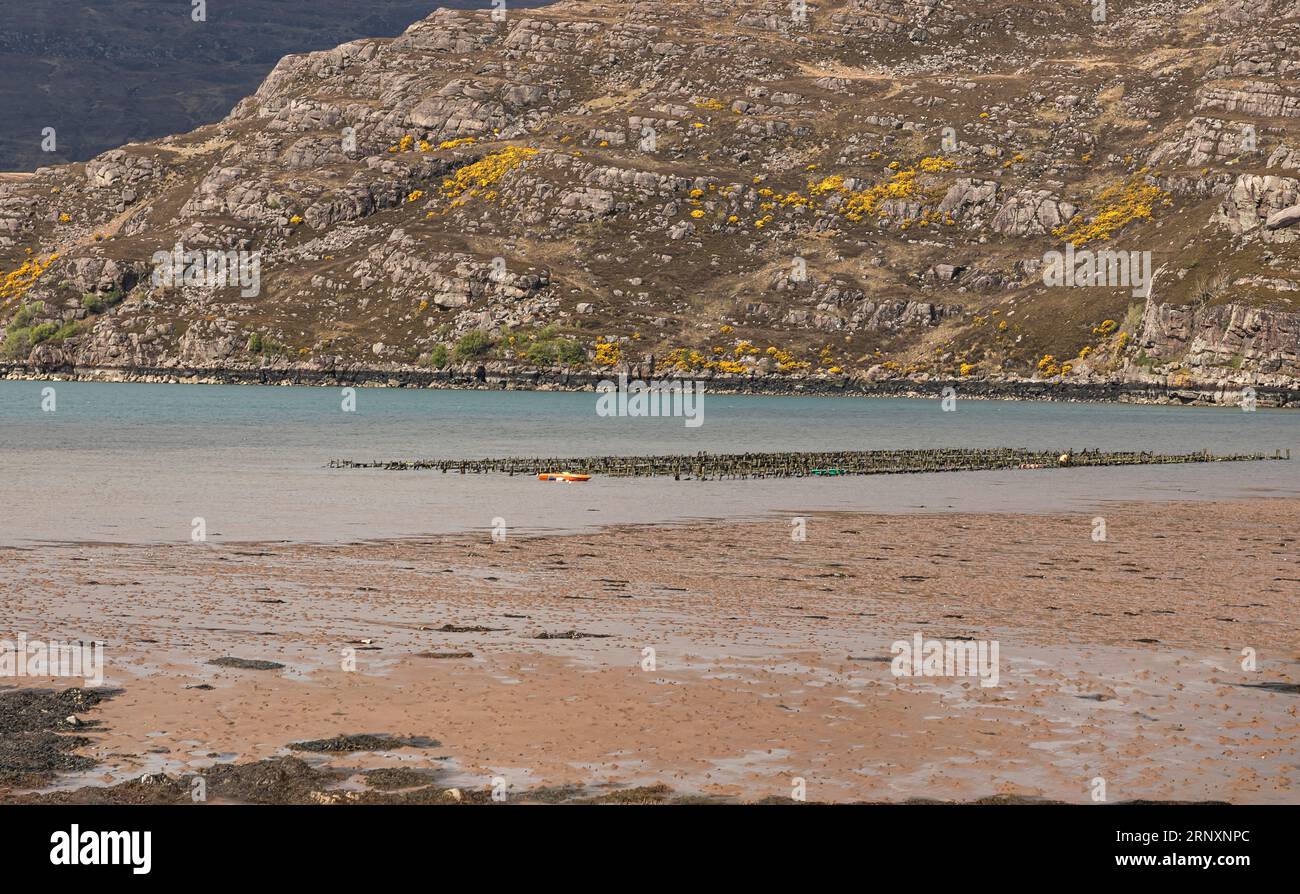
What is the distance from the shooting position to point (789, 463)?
273 feet

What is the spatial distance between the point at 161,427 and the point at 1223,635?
110080 millimetres

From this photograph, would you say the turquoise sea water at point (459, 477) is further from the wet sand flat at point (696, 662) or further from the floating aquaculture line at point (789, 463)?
the wet sand flat at point (696, 662)

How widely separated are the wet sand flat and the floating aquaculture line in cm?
3268

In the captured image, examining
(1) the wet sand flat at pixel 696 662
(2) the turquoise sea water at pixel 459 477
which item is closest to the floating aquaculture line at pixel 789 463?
(2) the turquoise sea water at pixel 459 477

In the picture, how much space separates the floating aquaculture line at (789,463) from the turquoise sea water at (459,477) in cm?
336

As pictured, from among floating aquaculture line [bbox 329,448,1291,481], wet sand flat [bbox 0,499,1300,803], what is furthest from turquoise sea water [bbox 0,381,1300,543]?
wet sand flat [bbox 0,499,1300,803]

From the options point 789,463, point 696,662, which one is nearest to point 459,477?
point 789,463

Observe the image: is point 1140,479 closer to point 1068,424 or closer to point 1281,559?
point 1281,559

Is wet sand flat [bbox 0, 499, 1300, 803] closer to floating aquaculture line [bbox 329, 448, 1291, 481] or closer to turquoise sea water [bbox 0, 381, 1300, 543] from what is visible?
turquoise sea water [bbox 0, 381, 1300, 543]

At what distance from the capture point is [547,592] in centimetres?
3434

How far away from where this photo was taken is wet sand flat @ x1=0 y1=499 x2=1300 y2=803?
61.8 ft

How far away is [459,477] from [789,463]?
1978 cm
